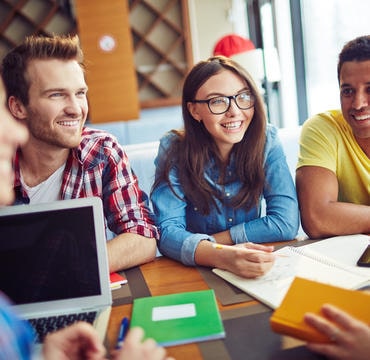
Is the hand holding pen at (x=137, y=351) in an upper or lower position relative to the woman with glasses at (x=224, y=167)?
lower

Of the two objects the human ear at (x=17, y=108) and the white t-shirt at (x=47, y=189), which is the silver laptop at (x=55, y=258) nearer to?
the white t-shirt at (x=47, y=189)

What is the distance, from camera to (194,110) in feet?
3.81

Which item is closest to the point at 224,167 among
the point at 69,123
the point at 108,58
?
the point at 69,123

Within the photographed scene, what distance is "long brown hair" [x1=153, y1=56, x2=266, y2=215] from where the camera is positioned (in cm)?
110

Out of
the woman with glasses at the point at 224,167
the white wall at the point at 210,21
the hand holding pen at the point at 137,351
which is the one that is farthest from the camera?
the white wall at the point at 210,21

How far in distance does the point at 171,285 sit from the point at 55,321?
8.4 inches

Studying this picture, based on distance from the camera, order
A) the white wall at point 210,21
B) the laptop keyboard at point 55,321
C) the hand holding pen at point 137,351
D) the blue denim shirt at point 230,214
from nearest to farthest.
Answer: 1. the hand holding pen at point 137,351
2. the laptop keyboard at point 55,321
3. the blue denim shirt at point 230,214
4. the white wall at point 210,21

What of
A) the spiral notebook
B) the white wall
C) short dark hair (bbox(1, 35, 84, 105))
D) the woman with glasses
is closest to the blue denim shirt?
the woman with glasses

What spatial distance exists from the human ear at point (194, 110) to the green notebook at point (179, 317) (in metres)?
0.57

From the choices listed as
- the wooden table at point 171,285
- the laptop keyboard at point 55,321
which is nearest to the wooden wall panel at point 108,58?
the wooden table at point 171,285

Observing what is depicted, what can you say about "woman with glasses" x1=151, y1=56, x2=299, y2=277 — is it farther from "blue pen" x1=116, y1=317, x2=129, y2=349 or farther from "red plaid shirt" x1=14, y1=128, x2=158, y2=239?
"blue pen" x1=116, y1=317, x2=129, y2=349

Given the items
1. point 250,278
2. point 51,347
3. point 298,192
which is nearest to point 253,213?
point 298,192

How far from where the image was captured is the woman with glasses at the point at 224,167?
1.05 meters

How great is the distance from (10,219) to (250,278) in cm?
42
